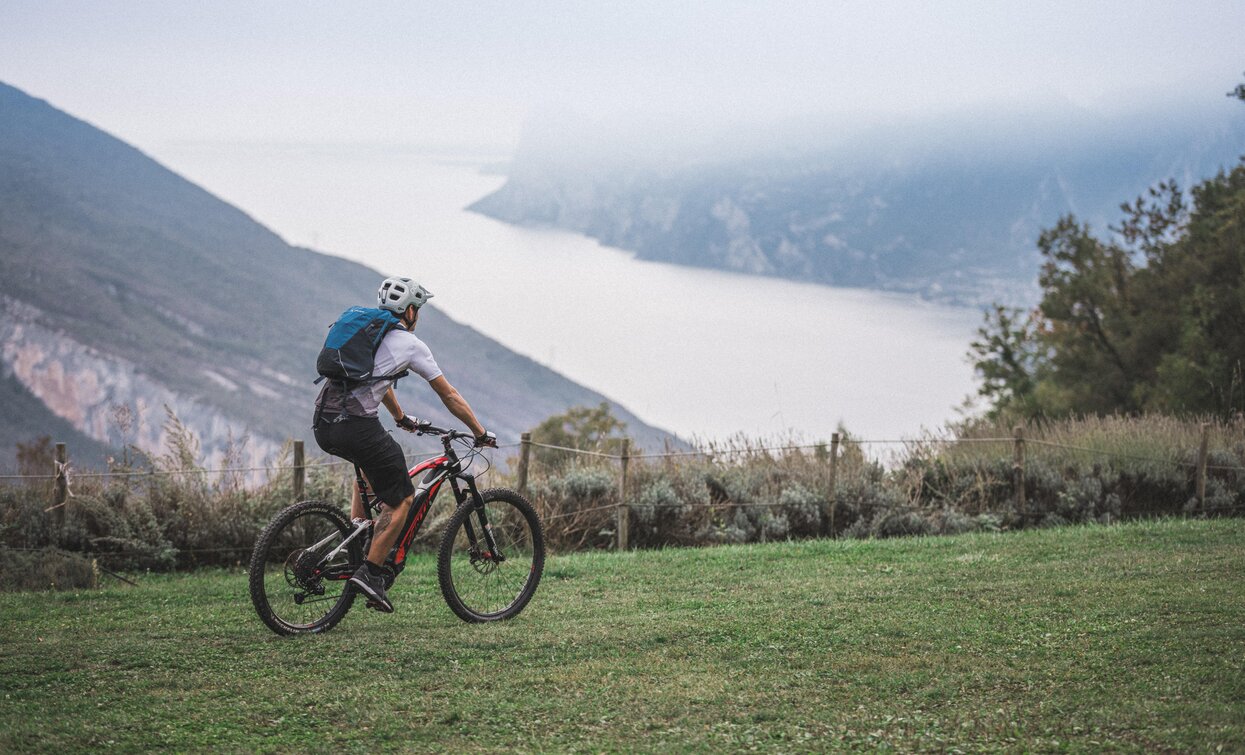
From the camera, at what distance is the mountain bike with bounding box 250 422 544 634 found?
6465 millimetres

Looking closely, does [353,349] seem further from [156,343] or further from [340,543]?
[156,343]

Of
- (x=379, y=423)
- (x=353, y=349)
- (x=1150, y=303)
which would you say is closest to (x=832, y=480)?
(x=379, y=423)

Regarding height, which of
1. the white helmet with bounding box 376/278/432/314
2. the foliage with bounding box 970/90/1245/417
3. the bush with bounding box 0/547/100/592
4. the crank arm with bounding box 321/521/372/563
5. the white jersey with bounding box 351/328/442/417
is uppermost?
the foliage with bounding box 970/90/1245/417

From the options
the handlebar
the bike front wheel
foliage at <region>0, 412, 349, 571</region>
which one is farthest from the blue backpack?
foliage at <region>0, 412, 349, 571</region>

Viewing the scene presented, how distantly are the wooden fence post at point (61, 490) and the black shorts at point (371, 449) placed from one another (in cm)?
518

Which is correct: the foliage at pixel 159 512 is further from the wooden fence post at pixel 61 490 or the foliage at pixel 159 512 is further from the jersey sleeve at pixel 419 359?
the jersey sleeve at pixel 419 359

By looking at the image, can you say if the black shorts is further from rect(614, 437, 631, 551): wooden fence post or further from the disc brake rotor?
rect(614, 437, 631, 551): wooden fence post

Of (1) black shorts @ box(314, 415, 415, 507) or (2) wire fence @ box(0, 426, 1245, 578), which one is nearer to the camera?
(1) black shorts @ box(314, 415, 415, 507)

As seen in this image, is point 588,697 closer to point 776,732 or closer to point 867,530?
point 776,732

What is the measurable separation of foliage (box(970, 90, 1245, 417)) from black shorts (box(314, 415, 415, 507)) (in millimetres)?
26059

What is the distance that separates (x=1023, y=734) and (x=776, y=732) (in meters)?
1.04

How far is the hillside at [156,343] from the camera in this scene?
11350 centimetres

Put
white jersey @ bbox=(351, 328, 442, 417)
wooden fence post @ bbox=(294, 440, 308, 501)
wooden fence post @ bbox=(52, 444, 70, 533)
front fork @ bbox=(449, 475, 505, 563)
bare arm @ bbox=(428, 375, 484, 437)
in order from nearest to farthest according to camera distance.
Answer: bare arm @ bbox=(428, 375, 484, 437), white jersey @ bbox=(351, 328, 442, 417), front fork @ bbox=(449, 475, 505, 563), wooden fence post @ bbox=(52, 444, 70, 533), wooden fence post @ bbox=(294, 440, 308, 501)

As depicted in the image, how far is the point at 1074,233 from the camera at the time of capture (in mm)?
38219
